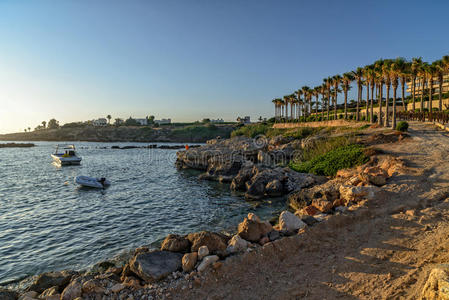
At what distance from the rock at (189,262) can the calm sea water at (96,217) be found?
5.68 meters

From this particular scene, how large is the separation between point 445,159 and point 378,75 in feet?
78.7

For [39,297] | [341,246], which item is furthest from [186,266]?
[341,246]

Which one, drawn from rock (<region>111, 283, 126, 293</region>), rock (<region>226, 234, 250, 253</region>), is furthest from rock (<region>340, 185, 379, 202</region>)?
rock (<region>111, 283, 126, 293</region>)

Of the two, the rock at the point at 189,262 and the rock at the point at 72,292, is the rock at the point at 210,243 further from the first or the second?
the rock at the point at 72,292

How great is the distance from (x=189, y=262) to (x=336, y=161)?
728 inches

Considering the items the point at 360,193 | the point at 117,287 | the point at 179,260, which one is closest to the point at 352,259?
the point at 179,260

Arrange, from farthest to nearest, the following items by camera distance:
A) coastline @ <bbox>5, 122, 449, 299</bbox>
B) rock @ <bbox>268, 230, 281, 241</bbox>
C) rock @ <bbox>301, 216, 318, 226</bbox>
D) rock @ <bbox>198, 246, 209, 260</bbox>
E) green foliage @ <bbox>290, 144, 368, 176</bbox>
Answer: green foliage @ <bbox>290, 144, 368, 176</bbox> → rock @ <bbox>301, 216, 318, 226</bbox> → rock @ <bbox>268, 230, 281, 241</bbox> → rock @ <bbox>198, 246, 209, 260</bbox> → coastline @ <bbox>5, 122, 449, 299</bbox>

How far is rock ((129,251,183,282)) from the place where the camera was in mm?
6941

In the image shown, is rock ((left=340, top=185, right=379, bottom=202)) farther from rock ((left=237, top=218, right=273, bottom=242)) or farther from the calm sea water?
rock ((left=237, top=218, right=273, bottom=242))

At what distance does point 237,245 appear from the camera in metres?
7.85

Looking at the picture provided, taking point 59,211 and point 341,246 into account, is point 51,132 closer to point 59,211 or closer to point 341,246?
point 59,211

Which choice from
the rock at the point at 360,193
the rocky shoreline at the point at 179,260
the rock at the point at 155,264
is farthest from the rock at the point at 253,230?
the rock at the point at 360,193

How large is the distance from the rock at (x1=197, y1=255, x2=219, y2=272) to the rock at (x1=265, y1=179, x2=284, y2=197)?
510 inches

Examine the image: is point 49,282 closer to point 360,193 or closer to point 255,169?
point 360,193
